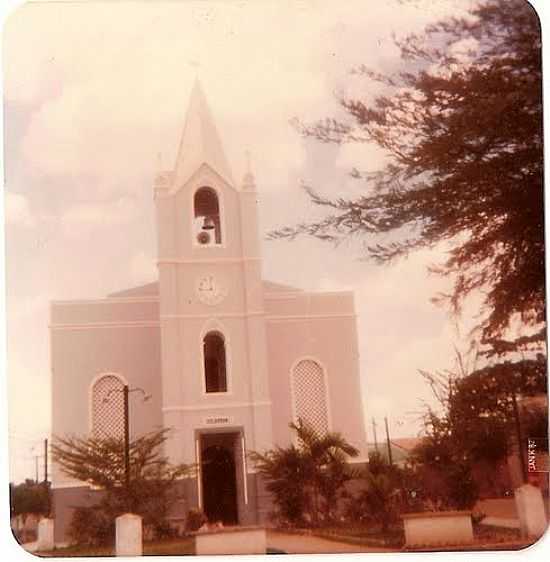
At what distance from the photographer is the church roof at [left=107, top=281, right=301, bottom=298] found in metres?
3.19

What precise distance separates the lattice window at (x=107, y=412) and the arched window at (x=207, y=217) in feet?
2.48

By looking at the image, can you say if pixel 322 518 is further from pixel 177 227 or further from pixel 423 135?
pixel 423 135

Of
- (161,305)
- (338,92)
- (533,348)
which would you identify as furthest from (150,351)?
(533,348)

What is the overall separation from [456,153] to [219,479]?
1.76m

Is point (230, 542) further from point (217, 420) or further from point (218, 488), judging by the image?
point (217, 420)

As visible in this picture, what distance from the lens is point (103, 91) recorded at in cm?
325

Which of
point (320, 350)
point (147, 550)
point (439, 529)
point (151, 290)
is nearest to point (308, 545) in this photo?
point (439, 529)

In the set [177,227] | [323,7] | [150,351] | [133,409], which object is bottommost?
[133,409]

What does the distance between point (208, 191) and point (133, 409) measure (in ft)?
3.35

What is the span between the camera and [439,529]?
3.11 metres

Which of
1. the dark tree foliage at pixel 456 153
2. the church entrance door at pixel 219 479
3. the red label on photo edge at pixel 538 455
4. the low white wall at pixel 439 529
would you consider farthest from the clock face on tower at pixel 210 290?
the red label on photo edge at pixel 538 455

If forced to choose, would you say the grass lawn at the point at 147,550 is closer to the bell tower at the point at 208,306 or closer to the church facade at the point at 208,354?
the church facade at the point at 208,354

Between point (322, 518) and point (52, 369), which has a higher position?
point (52, 369)

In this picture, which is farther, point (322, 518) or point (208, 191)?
point (208, 191)
